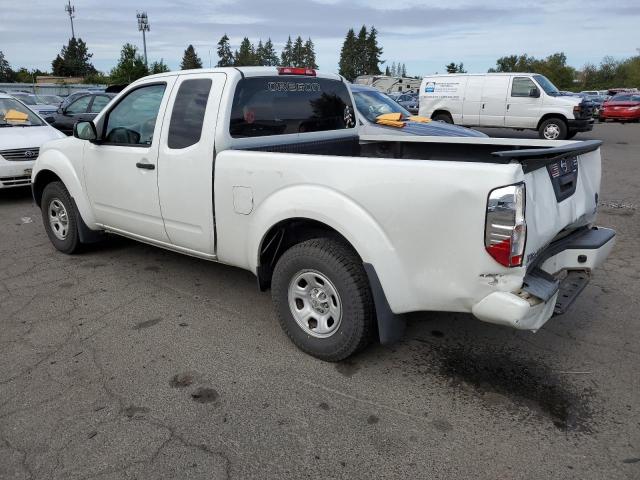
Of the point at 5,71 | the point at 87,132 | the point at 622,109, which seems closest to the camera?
the point at 87,132

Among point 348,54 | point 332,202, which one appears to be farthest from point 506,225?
point 348,54

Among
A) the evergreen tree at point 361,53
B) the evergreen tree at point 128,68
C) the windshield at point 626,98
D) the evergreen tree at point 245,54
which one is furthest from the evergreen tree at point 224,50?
the windshield at point 626,98

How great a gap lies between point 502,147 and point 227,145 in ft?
6.74

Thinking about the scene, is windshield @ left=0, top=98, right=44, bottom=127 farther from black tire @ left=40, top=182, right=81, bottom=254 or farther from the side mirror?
the side mirror

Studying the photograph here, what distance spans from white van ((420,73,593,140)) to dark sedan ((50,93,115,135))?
1049cm

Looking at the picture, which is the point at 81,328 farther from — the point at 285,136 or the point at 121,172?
the point at 285,136

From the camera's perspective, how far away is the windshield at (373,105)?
8707 mm

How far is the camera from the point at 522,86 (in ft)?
53.0

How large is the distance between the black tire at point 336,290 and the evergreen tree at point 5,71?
8982 centimetres

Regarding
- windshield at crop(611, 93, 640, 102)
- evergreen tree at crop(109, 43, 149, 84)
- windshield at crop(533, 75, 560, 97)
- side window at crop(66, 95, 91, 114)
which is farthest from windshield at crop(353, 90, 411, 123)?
evergreen tree at crop(109, 43, 149, 84)

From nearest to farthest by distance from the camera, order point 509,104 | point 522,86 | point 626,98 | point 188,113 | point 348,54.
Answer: point 188,113
point 522,86
point 509,104
point 626,98
point 348,54

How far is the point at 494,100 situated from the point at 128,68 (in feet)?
132

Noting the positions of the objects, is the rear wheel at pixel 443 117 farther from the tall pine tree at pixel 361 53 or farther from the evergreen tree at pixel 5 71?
the tall pine tree at pixel 361 53

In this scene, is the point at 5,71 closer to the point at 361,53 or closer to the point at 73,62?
the point at 73,62
